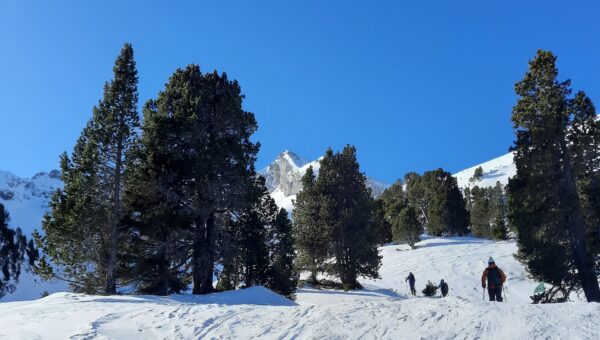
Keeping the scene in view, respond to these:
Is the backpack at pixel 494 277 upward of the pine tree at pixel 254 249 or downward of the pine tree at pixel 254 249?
downward

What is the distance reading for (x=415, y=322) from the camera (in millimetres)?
12039

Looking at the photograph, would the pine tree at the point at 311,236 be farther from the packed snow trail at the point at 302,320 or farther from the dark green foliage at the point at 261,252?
the packed snow trail at the point at 302,320

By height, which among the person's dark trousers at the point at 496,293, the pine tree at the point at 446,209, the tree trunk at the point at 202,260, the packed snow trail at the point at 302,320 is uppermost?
the pine tree at the point at 446,209

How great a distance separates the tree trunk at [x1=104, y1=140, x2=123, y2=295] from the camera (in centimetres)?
2200

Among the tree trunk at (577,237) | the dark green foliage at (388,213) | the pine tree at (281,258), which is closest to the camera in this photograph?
the tree trunk at (577,237)

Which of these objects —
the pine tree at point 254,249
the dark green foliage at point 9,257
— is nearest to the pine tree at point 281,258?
the pine tree at point 254,249

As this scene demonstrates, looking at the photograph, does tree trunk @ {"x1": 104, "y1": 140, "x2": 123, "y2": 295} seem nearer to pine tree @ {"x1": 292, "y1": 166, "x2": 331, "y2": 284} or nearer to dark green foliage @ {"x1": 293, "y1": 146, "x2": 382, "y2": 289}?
pine tree @ {"x1": 292, "y1": 166, "x2": 331, "y2": 284}

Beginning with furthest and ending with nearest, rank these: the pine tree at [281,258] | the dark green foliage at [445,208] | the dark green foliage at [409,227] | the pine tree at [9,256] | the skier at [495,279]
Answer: the pine tree at [9,256]
the dark green foliage at [445,208]
the dark green foliage at [409,227]
the pine tree at [281,258]
the skier at [495,279]

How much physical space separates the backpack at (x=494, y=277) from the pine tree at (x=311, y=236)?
21212 mm

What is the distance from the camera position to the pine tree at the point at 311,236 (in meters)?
38.8

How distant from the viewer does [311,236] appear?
128ft

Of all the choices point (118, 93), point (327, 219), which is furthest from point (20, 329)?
point (327, 219)

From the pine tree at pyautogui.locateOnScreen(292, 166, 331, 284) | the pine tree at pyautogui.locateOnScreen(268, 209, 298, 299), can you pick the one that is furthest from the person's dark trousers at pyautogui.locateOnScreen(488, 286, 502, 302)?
the pine tree at pyautogui.locateOnScreen(292, 166, 331, 284)

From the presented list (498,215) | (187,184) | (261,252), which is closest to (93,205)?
(187,184)
